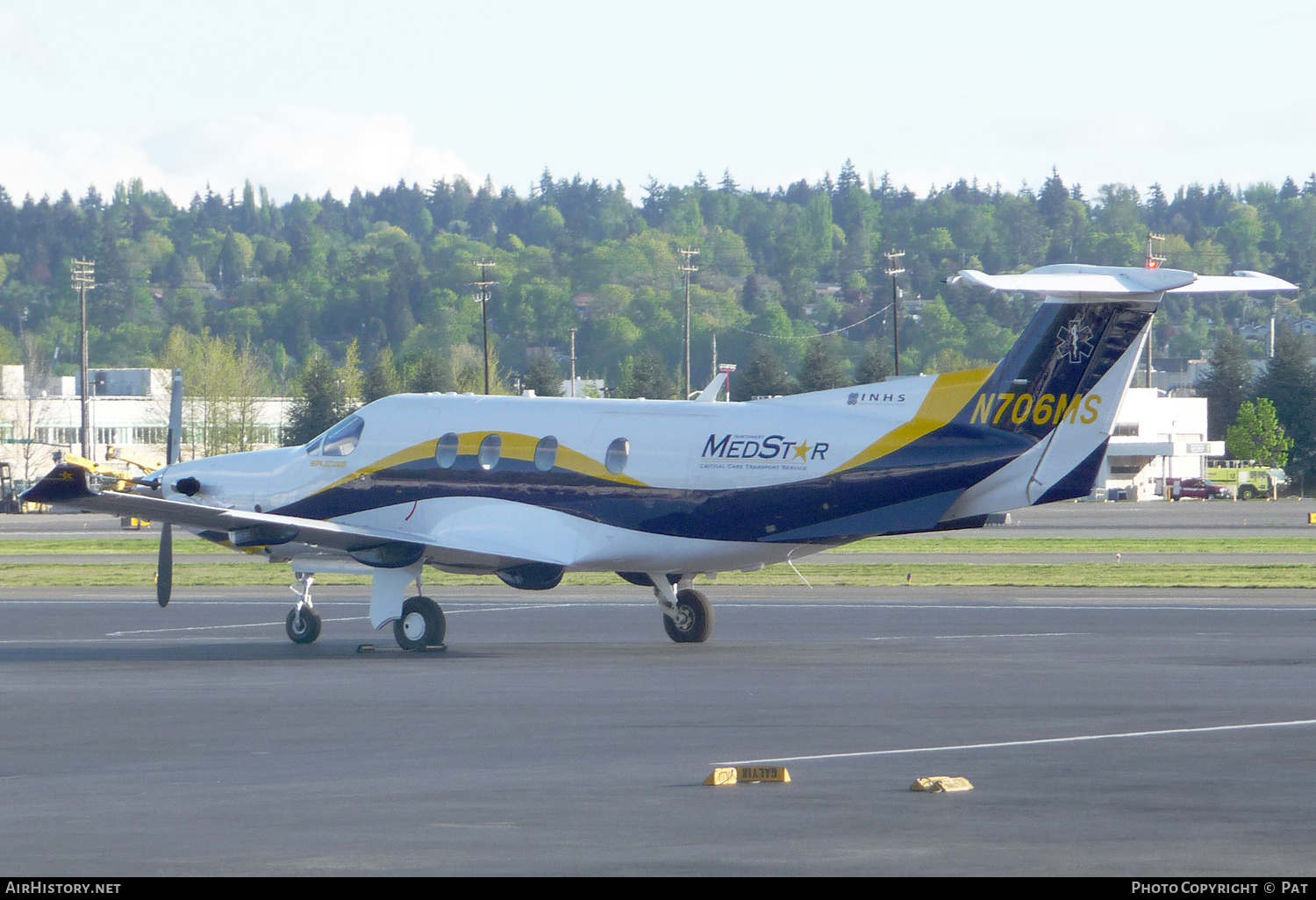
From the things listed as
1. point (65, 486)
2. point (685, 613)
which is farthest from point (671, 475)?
point (65, 486)

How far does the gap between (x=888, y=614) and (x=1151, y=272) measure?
33.5 ft

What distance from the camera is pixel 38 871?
976 centimetres

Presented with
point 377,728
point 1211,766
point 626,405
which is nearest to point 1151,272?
point 626,405

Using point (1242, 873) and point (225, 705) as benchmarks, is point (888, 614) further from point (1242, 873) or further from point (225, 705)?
point (1242, 873)

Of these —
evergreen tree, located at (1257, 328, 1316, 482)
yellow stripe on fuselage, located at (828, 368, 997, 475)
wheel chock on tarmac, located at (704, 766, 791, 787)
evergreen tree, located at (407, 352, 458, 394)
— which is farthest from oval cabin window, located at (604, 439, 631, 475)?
evergreen tree, located at (1257, 328, 1316, 482)

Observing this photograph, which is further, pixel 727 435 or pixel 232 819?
pixel 727 435

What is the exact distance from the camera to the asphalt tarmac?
10.4m

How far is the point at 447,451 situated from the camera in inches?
1015

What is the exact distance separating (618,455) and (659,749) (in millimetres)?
10186

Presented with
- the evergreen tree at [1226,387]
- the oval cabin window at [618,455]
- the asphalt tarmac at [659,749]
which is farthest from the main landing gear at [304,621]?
the evergreen tree at [1226,387]

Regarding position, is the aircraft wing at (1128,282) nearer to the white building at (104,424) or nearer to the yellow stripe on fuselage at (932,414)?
the yellow stripe on fuselage at (932,414)

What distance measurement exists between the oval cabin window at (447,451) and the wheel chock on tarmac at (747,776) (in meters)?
13.3

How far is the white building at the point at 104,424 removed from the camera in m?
127

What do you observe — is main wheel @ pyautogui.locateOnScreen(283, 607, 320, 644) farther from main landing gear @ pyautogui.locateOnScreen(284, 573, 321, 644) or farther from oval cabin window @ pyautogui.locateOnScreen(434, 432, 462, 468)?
oval cabin window @ pyautogui.locateOnScreen(434, 432, 462, 468)
